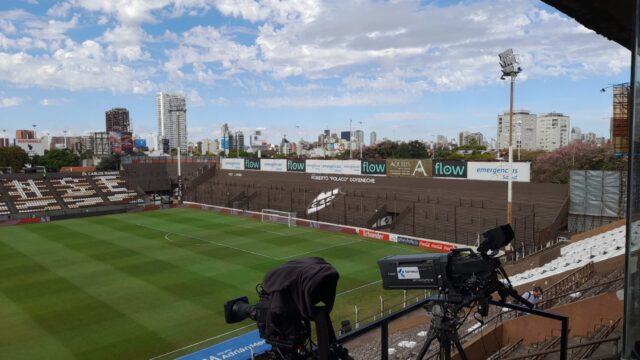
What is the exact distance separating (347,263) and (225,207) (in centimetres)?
2611

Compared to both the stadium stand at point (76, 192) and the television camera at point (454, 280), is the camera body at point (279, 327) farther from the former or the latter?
the stadium stand at point (76, 192)

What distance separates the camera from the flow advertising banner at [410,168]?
43494 mm

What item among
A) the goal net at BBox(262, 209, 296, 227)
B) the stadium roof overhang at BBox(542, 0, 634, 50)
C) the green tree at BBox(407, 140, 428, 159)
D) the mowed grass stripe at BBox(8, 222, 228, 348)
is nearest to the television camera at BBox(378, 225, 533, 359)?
the stadium roof overhang at BBox(542, 0, 634, 50)

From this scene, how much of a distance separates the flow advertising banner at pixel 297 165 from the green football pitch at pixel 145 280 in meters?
12.9

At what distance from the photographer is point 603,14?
6.08 meters

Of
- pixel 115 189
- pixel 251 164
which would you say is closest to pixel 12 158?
pixel 115 189

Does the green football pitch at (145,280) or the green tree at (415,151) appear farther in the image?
the green tree at (415,151)

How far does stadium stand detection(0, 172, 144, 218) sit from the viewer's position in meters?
51.3

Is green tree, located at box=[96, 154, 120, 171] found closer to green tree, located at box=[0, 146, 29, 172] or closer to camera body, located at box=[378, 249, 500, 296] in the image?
green tree, located at box=[0, 146, 29, 172]

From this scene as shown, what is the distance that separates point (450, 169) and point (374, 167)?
8.48 metres

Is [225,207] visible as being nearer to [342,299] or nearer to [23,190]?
[23,190]

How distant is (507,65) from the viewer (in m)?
24.6

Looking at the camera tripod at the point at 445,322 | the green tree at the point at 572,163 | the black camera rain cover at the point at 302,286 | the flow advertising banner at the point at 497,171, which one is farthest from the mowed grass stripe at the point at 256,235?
the black camera rain cover at the point at 302,286

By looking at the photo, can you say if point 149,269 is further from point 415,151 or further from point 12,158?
point 12,158
